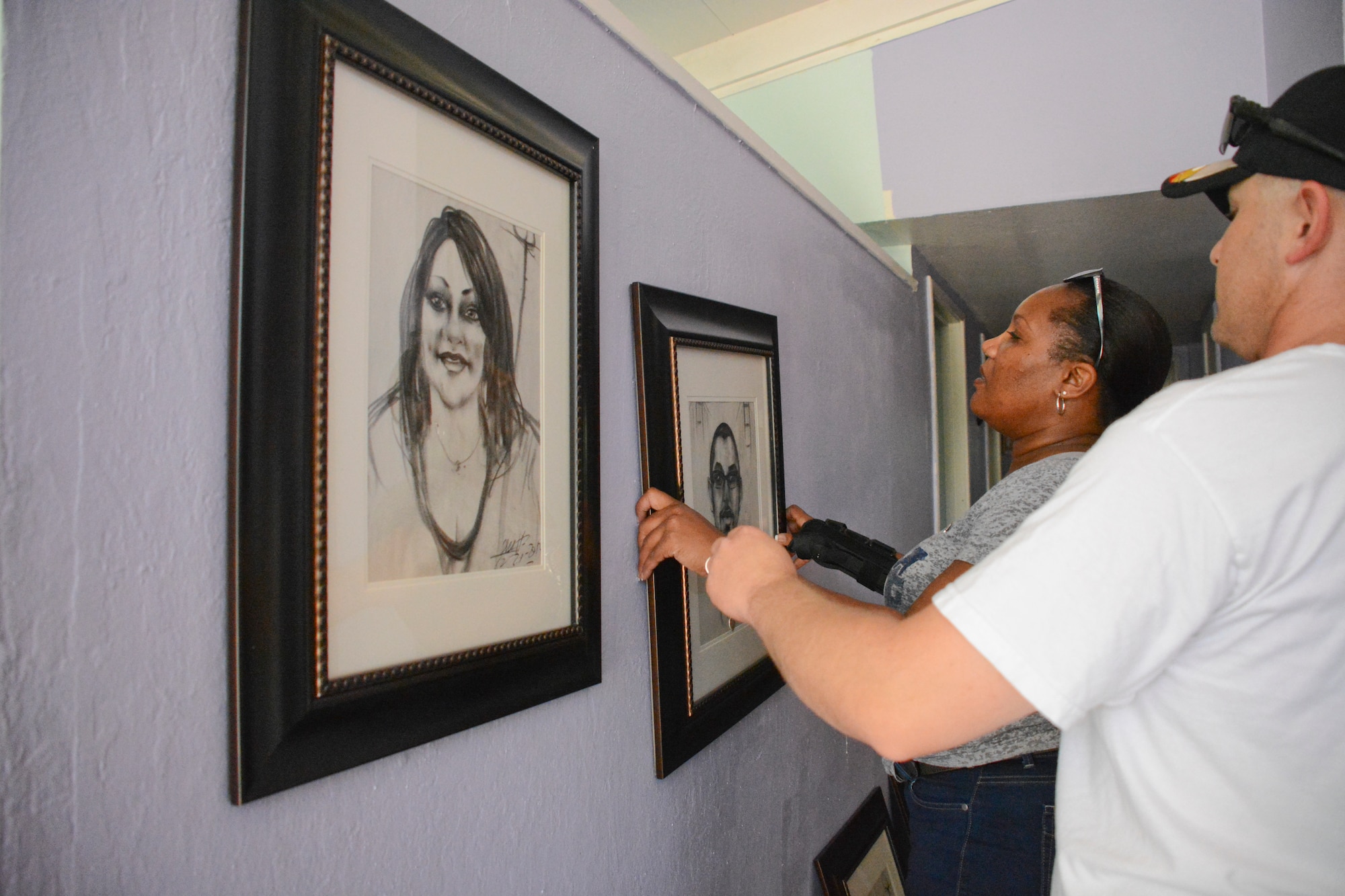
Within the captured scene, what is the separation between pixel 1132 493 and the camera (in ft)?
2.04

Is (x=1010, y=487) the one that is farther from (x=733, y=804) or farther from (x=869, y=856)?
(x=869, y=856)

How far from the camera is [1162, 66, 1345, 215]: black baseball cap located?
764 mm

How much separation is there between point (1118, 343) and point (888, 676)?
125 cm

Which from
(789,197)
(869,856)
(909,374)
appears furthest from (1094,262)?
(869,856)

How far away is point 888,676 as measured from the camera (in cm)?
66

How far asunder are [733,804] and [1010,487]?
82 centimetres

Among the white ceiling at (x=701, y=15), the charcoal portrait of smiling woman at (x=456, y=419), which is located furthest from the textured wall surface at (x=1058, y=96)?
the charcoal portrait of smiling woman at (x=456, y=419)

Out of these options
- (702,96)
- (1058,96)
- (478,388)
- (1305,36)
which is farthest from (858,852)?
(1305,36)

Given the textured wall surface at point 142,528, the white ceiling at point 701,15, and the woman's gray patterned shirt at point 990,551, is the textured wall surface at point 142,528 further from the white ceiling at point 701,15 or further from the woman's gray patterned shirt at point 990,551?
the white ceiling at point 701,15

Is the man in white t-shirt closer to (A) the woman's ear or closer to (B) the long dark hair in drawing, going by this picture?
(B) the long dark hair in drawing

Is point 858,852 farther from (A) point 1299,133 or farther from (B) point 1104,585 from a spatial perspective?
(A) point 1299,133

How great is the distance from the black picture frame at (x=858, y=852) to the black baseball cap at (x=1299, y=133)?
5.46 feet
